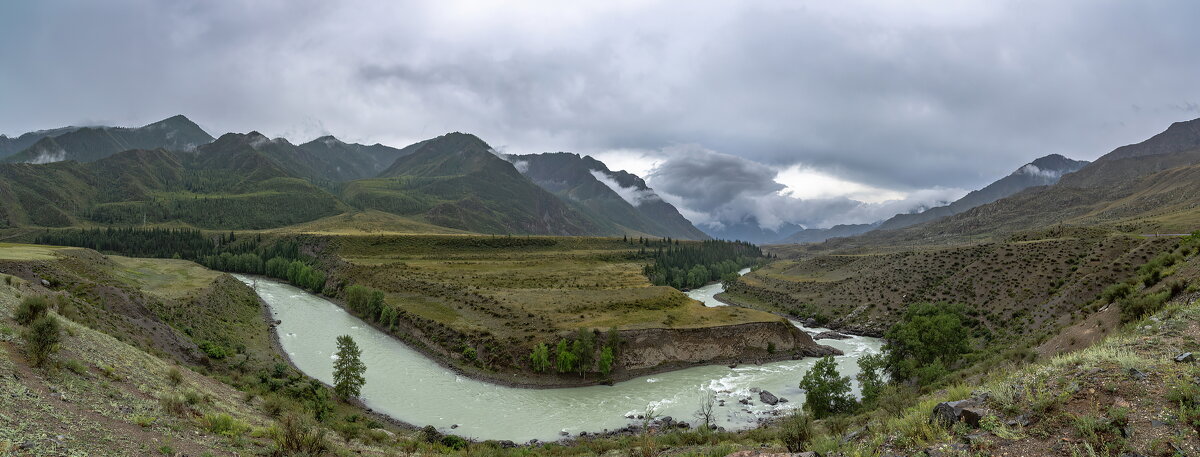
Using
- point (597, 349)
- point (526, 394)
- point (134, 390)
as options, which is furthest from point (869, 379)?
point (134, 390)

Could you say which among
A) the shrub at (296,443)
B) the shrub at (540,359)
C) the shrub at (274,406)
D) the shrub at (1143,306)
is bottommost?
the shrub at (540,359)

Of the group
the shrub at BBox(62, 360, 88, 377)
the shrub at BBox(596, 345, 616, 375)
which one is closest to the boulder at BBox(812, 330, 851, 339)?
the shrub at BBox(596, 345, 616, 375)

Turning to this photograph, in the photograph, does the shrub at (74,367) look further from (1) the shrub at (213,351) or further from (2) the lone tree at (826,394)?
(2) the lone tree at (826,394)

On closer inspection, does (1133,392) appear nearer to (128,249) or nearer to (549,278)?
(549,278)

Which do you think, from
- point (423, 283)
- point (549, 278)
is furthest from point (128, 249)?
point (549, 278)

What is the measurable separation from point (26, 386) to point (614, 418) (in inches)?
1354

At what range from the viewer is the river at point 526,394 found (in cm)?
3922

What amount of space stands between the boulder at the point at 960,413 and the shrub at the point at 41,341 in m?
28.8

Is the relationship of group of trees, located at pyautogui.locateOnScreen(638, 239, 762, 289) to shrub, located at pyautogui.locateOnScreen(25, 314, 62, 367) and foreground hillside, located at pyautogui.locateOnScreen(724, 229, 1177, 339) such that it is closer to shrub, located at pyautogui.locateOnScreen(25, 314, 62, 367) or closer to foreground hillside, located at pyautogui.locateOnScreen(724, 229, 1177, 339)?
foreground hillside, located at pyautogui.locateOnScreen(724, 229, 1177, 339)

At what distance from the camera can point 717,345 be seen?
59.8 m

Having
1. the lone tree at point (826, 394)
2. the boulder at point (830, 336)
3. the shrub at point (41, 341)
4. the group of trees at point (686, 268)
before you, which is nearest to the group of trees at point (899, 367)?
the lone tree at point (826, 394)

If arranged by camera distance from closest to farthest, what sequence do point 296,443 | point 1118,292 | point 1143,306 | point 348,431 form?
point 296,443 → point 1143,306 → point 1118,292 → point 348,431

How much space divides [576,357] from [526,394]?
661cm

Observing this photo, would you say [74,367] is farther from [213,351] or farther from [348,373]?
[213,351]
